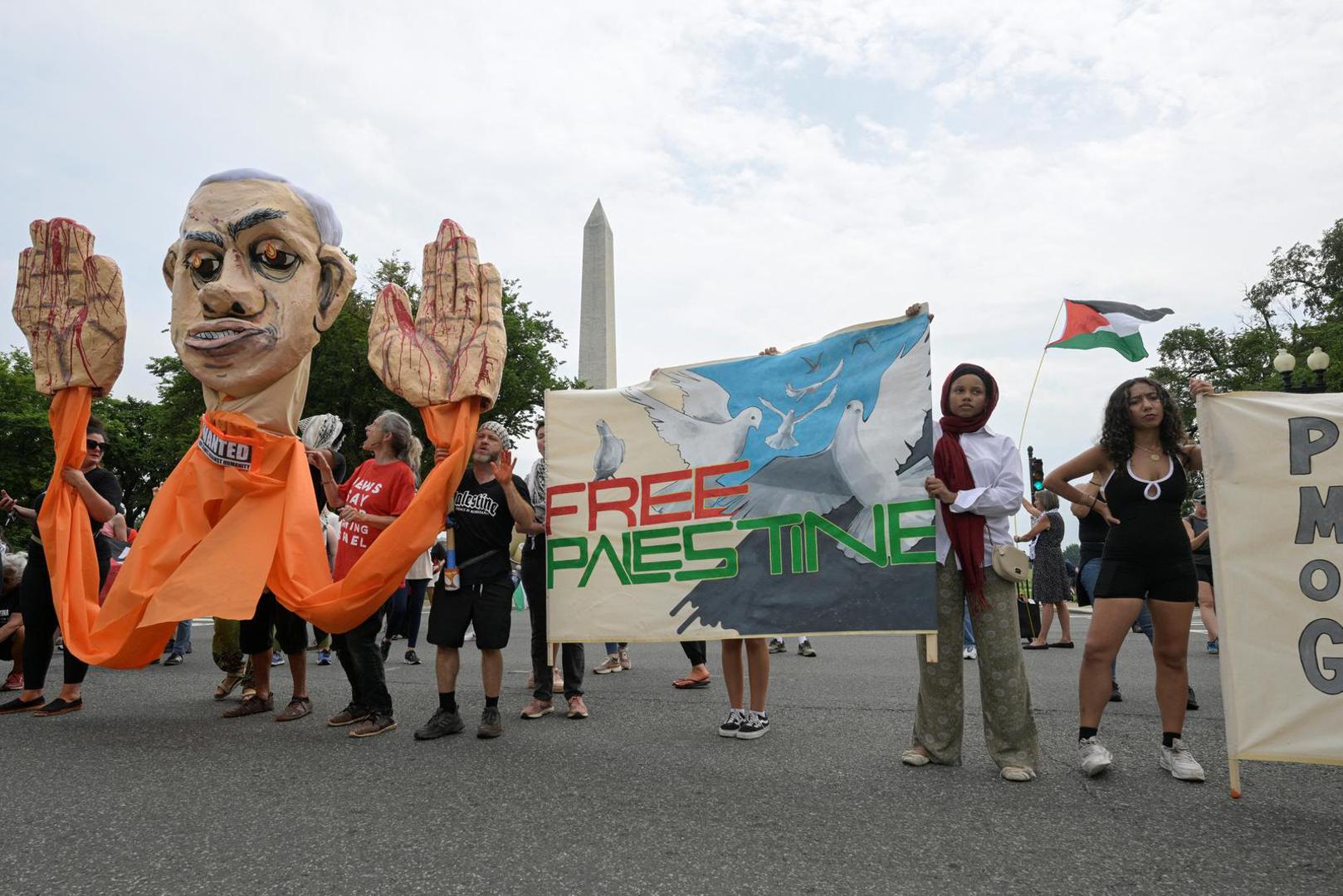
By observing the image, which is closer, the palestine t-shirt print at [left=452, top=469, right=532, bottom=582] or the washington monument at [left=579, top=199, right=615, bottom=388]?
the palestine t-shirt print at [left=452, top=469, right=532, bottom=582]

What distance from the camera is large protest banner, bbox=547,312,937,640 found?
164 inches

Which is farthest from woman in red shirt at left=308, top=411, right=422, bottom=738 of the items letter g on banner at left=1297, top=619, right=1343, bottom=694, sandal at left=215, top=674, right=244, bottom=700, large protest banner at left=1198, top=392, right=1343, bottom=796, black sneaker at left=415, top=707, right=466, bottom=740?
letter g on banner at left=1297, top=619, right=1343, bottom=694

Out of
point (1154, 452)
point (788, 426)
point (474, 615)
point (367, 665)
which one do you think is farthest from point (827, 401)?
point (367, 665)

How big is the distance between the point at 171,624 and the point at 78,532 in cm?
119

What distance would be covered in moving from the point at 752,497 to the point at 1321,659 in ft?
7.64

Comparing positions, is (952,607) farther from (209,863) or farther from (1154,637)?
(209,863)

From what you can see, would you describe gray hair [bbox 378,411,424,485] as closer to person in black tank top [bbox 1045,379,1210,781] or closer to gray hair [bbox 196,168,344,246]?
gray hair [bbox 196,168,344,246]

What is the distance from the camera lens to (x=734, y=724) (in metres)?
4.71

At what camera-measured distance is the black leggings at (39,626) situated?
5.47m

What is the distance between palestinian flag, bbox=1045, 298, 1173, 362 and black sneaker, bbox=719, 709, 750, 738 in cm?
267

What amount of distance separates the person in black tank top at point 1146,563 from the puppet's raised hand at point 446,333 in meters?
3.04

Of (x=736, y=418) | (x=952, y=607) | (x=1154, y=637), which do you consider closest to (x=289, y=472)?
(x=736, y=418)

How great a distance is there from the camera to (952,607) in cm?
407

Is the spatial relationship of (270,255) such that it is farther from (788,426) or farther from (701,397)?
(788,426)
